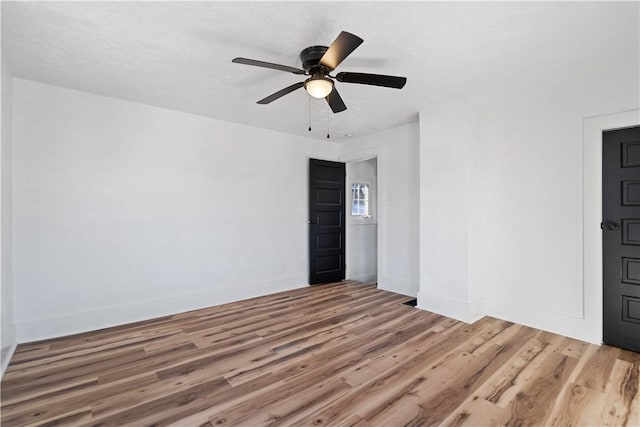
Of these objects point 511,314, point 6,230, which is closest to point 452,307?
point 511,314

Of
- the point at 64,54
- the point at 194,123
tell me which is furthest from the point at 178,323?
the point at 64,54

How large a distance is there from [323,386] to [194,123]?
11.3 feet

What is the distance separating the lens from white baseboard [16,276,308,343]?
295 centimetres

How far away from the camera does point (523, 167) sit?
328 cm

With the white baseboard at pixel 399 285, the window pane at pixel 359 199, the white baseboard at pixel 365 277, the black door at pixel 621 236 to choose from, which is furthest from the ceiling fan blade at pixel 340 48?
the white baseboard at pixel 365 277

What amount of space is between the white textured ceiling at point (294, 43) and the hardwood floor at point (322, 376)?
100 inches

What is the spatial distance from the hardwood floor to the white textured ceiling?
100 inches

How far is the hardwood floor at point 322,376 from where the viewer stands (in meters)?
1.85

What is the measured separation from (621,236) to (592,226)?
8.4 inches

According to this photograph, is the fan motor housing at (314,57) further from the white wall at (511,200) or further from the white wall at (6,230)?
the white wall at (6,230)

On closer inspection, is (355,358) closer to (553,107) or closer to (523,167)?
(523,167)

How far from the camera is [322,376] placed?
2270 millimetres

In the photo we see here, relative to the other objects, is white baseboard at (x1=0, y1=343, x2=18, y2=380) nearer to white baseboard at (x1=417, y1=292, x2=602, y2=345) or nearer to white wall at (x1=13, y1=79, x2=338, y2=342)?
white wall at (x1=13, y1=79, x2=338, y2=342)

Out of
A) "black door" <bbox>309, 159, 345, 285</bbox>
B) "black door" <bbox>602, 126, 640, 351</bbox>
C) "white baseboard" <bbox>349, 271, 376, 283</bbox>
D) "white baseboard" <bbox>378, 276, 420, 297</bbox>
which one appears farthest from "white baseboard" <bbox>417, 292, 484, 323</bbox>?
"white baseboard" <bbox>349, 271, 376, 283</bbox>
